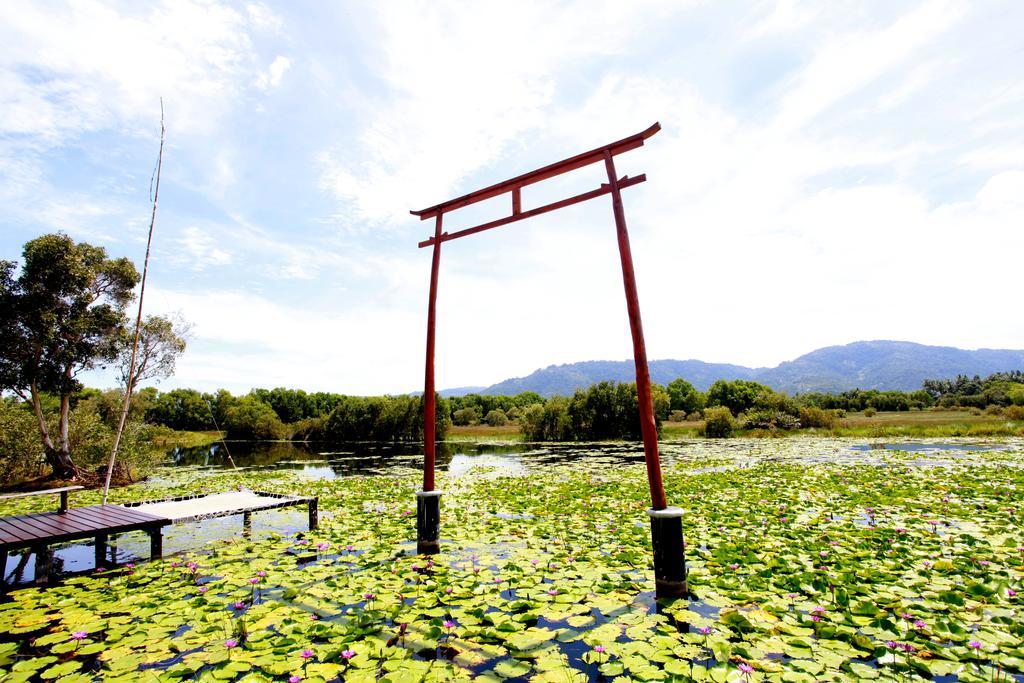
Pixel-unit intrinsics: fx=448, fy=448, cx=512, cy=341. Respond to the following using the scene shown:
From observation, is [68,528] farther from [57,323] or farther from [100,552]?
[57,323]

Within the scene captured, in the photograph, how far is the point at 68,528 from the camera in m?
5.08

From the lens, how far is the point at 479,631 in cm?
350

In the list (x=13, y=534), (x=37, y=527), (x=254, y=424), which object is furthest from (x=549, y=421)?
(x=254, y=424)

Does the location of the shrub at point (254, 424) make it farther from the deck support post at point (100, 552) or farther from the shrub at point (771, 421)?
the deck support post at point (100, 552)

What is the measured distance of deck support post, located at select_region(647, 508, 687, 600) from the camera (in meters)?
4.16

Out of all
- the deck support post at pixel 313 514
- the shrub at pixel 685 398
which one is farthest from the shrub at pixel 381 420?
the shrub at pixel 685 398

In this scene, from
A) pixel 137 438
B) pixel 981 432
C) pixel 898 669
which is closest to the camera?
pixel 898 669

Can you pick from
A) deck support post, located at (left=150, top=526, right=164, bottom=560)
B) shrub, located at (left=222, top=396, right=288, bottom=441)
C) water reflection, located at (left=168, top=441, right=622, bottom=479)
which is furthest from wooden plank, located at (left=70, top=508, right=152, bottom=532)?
shrub, located at (left=222, top=396, right=288, bottom=441)

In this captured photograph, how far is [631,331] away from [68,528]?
670 cm

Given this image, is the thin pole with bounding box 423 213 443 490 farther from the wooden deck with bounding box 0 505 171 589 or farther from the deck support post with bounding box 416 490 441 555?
the wooden deck with bounding box 0 505 171 589

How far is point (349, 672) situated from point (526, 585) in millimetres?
1979

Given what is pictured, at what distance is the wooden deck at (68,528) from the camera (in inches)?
183

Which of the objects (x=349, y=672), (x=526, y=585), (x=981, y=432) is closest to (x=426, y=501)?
(x=526, y=585)

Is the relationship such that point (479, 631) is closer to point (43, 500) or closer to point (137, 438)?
point (43, 500)
